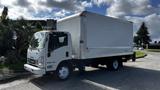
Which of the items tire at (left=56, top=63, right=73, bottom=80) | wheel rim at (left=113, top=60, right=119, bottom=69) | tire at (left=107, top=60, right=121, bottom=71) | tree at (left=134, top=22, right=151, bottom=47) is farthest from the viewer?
tree at (left=134, top=22, right=151, bottom=47)

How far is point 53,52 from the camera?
10508 millimetres

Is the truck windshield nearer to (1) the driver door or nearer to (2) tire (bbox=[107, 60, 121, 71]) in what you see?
(1) the driver door

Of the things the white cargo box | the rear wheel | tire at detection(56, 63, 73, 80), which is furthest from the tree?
tire at detection(56, 63, 73, 80)

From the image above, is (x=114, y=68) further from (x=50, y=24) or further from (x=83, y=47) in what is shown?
(x=50, y=24)

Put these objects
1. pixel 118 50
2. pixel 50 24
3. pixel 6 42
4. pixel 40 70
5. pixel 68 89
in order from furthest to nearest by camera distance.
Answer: pixel 6 42, pixel 118 50, pixel 50 24, pixel 40 70, pixel 68 89

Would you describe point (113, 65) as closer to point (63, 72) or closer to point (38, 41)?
point (63, 72)

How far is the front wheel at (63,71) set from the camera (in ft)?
35.7

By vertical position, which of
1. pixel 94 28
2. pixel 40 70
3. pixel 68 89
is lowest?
pixel 68 89

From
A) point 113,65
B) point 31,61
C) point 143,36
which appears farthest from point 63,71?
point 143,36

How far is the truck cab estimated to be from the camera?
10.2 meters

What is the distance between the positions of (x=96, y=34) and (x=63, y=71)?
9.62 ft

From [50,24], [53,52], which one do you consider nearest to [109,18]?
[50,24]

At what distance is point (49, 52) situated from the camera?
10.4 m

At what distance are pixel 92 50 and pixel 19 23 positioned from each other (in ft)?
32.2
